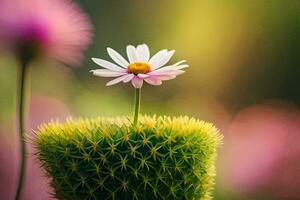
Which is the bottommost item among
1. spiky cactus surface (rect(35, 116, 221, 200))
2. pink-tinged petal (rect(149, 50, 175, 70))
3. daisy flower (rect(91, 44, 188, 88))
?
spiky cactus surface (rect(35, 116, 221, 200))

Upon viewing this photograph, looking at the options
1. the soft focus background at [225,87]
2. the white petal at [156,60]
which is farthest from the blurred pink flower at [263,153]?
the white petal at [156,60]

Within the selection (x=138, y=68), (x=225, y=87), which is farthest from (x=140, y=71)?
(x=225, y=87)

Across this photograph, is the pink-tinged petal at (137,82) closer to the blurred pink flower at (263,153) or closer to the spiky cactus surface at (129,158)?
the spiky cactus surface at (129,158)

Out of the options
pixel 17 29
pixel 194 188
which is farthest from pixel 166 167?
pixel 17 29

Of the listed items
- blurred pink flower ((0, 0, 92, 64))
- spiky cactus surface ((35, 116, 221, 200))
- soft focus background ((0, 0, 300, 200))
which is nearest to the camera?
spiky cactus surface ((35, 116, 221, 200))

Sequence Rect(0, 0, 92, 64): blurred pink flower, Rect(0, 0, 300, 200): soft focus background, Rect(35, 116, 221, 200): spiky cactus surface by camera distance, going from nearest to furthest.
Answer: Rect(35, 116, 221, 200): spiky cactus surface → Rect(0, 0, 92, 64): blurred pink flower → Rect(0, 0, 300, 200): soft focus background

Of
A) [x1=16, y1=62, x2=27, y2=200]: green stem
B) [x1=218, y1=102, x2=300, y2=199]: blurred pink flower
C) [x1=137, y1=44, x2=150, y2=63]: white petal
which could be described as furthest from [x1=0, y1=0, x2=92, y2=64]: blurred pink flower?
[x1=218, y1=102, x2=300, y2=199]: blurred pink flower

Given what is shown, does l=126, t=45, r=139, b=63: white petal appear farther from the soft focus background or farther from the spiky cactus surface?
the soft focus background
